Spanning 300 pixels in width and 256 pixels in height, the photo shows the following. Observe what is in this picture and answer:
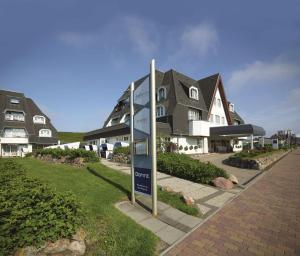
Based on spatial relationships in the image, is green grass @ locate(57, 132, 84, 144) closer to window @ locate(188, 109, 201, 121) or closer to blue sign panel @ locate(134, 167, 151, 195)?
window @ locate(188, 109, 201, 121)

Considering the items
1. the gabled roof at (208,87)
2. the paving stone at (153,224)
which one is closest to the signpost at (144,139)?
the paving stone at (153,224)

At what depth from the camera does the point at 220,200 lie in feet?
27.3

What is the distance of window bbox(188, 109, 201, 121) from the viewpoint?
30.8 metres

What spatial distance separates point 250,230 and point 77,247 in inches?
168

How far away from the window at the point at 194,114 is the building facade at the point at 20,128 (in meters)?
28.0

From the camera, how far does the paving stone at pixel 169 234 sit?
509cm

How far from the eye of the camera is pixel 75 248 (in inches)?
170

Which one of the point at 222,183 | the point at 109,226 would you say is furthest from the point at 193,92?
the point at 109,226

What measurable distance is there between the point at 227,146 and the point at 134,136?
38.3 meters

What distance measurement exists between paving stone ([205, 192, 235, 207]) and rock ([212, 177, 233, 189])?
930 mm

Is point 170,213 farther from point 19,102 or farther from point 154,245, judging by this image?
point 19,102

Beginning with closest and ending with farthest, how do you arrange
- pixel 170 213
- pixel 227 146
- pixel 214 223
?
pixel 214 223 < pixel 170 213 < pixel 227 146

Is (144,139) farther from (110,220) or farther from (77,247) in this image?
(77,247)

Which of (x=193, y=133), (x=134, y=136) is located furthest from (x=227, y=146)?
(x=134, y=136)
